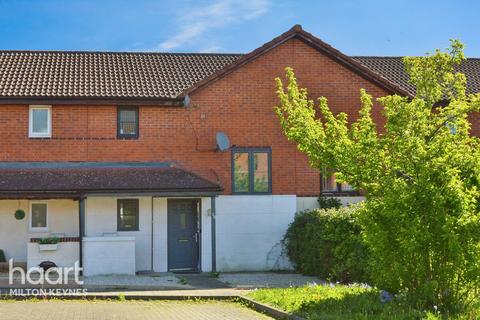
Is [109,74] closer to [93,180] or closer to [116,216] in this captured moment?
[93,180]

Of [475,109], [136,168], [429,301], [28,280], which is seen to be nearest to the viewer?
[429,301]

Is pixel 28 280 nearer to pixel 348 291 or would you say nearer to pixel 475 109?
pixel 348 291

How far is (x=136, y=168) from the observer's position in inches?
886

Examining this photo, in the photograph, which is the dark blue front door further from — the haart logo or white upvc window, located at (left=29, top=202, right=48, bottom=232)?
white upvc window, located at (left=29, top=202, right=48, bottom=232)

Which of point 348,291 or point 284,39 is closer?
point 348,291

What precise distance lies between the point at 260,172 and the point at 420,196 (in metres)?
12.0

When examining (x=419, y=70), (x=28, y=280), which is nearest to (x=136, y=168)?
(x=28, y=280)

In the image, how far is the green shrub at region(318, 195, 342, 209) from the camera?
22.9m

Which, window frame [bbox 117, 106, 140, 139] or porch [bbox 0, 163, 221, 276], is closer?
porch [bbox 0, 163, 221, 276]

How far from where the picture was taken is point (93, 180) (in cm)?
2145

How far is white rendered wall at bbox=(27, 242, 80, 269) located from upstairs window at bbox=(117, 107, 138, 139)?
3.99 metres

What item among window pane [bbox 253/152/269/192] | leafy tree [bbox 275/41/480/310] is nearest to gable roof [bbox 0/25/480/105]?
window pane [bbox 253/152/269/192]

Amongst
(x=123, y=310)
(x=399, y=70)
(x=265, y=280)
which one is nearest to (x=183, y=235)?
(x=265, y=280)

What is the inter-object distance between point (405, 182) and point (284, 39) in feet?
40.9
